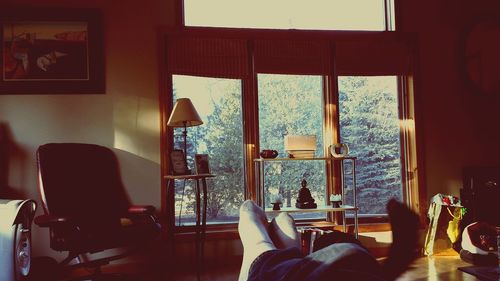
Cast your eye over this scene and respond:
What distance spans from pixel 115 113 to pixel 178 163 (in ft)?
2.54

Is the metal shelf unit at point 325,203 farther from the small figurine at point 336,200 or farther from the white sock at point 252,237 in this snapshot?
the white sock at point 252,237

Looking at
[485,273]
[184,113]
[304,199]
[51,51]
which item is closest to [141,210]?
[184,113]

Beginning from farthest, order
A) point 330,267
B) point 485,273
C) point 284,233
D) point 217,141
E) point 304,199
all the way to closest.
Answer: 1. point 217,141
2. point 304,199
3. point 485,273
4. point 284,233
5. point 330,267

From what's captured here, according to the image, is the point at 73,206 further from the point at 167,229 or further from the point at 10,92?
the point at 10,92

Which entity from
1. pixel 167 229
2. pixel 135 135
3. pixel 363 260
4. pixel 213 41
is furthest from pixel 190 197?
pixel 363 260

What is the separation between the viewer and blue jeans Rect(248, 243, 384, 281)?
1215 mm

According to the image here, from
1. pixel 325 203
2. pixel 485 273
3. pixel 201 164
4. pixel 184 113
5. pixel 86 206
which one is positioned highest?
pixel 184 113

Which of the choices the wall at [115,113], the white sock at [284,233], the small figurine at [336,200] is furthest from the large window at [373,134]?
the white sock at [284,233]

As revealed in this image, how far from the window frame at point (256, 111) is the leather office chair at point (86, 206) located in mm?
470

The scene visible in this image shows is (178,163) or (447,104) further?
(447,104)

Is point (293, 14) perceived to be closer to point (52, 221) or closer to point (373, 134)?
point (373, 134)

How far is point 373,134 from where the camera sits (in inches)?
183

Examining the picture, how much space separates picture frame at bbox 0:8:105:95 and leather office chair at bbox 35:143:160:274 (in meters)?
0.65

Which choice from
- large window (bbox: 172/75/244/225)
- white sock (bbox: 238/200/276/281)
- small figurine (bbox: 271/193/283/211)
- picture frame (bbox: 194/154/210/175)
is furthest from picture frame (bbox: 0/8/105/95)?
white sock (bbox: 238/200/276/281)
